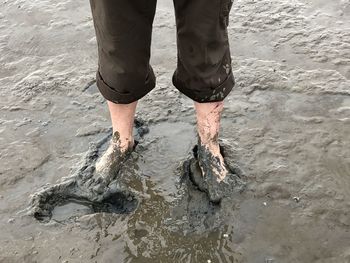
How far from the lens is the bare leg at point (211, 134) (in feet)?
8.38

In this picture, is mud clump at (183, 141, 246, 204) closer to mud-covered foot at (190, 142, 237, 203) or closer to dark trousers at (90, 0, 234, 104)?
mud-covered foot at (190, 142, 237, 203)

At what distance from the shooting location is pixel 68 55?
386 cm

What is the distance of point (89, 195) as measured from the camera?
8.77 feet

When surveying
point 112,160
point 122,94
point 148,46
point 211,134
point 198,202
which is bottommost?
point 198,202

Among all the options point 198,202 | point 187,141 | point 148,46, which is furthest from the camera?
point 187,141

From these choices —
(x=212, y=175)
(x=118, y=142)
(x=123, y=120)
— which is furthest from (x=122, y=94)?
(x=212, y=175)

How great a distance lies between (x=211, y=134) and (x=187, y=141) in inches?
16.3

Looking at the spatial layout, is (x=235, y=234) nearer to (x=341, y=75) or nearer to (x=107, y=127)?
(x=107, y=127)

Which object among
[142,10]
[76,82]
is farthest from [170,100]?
[142,10]

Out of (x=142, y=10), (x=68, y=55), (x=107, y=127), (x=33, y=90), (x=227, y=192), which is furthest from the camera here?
(x=68, y=55)

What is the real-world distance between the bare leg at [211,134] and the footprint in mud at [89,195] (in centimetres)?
47

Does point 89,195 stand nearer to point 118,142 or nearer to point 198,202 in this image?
point 118,142

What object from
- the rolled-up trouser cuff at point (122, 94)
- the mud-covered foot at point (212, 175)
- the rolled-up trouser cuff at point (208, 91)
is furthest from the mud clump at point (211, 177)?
the rolled-up trouser cuff at point (122, 94)

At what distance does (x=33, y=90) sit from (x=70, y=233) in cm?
137
